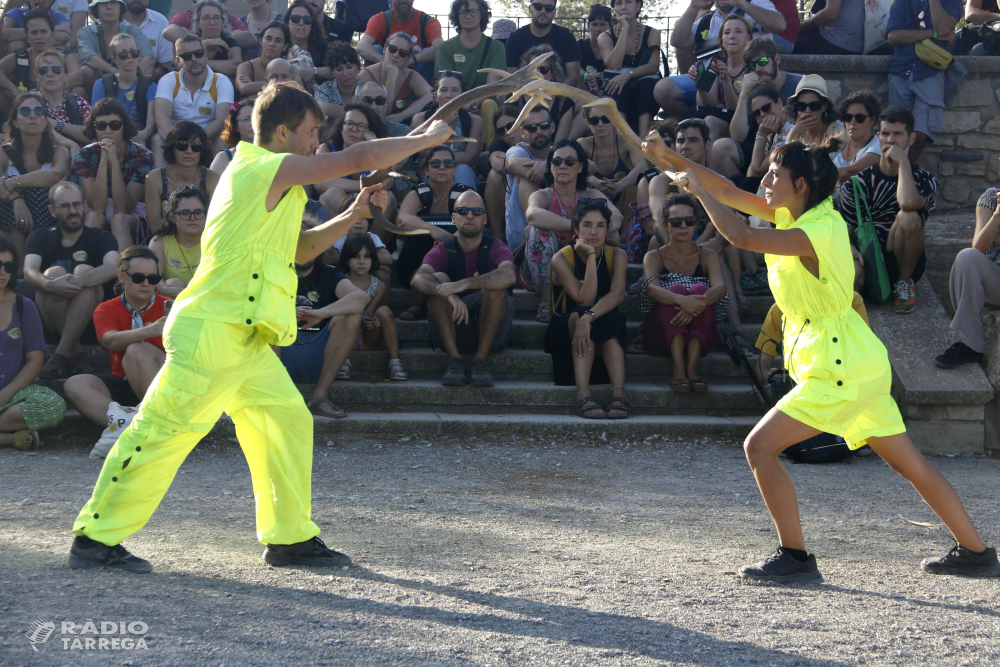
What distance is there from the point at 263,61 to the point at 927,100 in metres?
6.96

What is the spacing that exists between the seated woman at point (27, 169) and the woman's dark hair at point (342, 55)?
2.79 m

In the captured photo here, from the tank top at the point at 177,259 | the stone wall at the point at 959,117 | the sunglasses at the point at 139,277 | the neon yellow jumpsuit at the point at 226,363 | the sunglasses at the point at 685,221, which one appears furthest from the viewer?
the stone wall at the point at 959,117

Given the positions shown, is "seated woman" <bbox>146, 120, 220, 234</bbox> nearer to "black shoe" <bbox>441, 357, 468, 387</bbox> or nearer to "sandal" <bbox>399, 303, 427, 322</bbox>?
"sandal" <bbox>399, 303, 427, 322</bbox>

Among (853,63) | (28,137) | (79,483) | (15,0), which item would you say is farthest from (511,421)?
(15,0)

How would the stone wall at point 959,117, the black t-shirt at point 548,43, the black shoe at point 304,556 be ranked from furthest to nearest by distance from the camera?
1. the black t-shirt at point 548,43
2. the stone wall at point 959,117
3. the black shoe at point 304,556

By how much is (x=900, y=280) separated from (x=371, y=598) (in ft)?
18.2

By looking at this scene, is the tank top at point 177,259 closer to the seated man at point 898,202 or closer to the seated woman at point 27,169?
the seated woman at point 27,169

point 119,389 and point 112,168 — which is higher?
point 112,168

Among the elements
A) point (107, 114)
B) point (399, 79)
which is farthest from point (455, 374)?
point (399, 79)

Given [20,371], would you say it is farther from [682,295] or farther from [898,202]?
[898,202]

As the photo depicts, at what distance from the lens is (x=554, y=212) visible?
7.69m

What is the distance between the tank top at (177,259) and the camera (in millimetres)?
6941

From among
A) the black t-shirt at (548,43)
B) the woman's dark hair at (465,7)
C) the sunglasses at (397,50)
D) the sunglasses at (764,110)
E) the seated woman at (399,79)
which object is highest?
the woman's dark hair at (465,7)

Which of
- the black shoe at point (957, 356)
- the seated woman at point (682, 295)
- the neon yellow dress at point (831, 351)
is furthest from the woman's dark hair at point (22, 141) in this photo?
the black shoe at point (957, 356)
